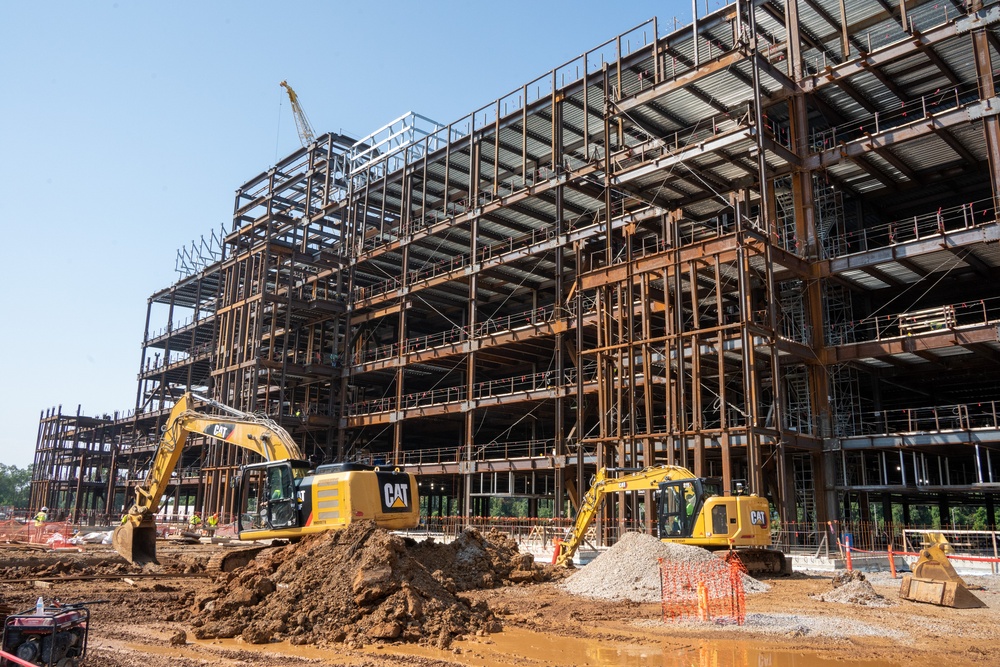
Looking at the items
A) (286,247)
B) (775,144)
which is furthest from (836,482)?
(286,247)

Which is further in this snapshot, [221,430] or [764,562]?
[221,430]

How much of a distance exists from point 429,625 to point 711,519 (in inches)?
435

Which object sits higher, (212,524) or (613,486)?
(613,486)

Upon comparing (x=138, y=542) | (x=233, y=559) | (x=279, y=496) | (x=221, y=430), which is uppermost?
(x=221, y=430)

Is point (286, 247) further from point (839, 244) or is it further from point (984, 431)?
point (984, 431)

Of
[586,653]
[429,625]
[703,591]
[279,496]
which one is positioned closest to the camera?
[586,653]

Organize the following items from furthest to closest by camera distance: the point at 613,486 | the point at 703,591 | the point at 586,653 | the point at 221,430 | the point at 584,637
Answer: the point at 613,486 < the point at 221,430 < the point at 703,591 < the point at 584,637 < the point at 586,653

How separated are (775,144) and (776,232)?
12.2ft

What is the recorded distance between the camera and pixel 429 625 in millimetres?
12844

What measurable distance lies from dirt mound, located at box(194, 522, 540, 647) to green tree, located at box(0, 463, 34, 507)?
145813 millimetres

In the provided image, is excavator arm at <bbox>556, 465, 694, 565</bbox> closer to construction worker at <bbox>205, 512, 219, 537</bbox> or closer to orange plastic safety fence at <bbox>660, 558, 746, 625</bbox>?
orange plastic safety fence at <bbox>660, 558, 746, 625</bbox>

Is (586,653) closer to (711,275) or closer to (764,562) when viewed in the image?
(764,562)

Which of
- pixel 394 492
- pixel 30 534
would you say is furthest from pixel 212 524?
pixel 394 492

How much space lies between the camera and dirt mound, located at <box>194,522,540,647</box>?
12.7 metres
